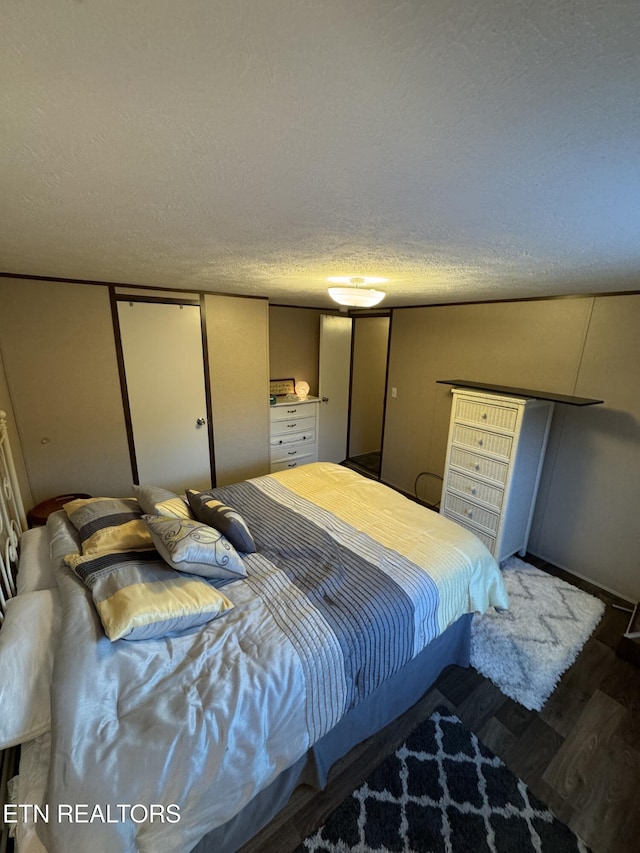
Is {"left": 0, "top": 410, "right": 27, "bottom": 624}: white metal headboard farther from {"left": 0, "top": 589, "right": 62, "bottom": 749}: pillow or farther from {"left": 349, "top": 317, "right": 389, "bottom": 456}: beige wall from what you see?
{"left": 349, "top": 317, "right": 389, "bottom": 456}: beige wall

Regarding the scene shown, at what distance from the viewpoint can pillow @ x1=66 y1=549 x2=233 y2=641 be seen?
4.07ft

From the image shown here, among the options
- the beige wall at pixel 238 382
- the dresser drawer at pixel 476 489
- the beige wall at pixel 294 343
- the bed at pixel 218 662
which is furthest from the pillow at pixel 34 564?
the beige wall at pixel 294 343

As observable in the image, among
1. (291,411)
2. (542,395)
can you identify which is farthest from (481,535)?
(291,411)

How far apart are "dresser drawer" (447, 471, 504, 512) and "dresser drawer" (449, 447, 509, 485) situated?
73mm

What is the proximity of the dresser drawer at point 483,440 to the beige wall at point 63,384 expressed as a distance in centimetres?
295

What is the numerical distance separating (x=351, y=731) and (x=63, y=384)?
9.81ft

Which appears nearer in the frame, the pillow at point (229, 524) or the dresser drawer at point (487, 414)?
the pillow at point (229, 524)

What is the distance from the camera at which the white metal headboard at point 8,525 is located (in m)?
1.45

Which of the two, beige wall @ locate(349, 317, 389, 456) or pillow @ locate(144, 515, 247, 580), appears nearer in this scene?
pillow @ locate(144, 515, 247, 580)

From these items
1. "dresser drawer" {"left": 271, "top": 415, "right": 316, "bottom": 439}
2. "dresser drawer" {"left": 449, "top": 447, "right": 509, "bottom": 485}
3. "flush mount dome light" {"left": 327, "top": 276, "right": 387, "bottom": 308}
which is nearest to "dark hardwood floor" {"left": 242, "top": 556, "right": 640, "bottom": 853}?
"dresser drawer" {"left": 449, "top": 447, "right": 509, "bottom": 485}

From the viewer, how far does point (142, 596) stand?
1316mm

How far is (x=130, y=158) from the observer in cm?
71

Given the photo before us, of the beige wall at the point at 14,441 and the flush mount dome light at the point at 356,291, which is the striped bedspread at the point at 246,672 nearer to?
the flush mount dome light at the point at 356,291

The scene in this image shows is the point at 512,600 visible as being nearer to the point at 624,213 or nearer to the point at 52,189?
the point at 624,213
